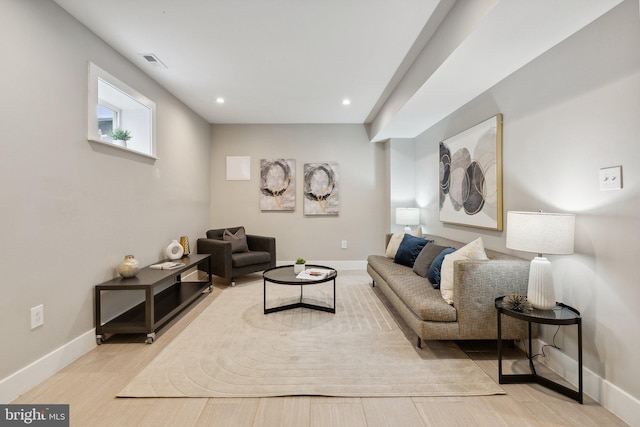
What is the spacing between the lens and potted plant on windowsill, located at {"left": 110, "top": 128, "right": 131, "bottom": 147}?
287cm

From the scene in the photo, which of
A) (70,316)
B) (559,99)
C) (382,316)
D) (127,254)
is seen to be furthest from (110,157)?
(559,99)

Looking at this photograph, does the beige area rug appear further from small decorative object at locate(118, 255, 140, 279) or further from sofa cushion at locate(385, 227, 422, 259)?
sofa cushion at locate(385, 227, 422, 259)

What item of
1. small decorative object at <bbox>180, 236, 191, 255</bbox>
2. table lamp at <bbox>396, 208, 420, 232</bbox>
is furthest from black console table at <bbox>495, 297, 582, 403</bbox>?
small decorative object at <bbox>180, 236, 191, 255</bbox>

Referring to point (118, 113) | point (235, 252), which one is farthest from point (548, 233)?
point (118, 113)

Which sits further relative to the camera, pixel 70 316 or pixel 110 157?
pixel 110 157

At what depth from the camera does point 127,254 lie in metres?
2.88

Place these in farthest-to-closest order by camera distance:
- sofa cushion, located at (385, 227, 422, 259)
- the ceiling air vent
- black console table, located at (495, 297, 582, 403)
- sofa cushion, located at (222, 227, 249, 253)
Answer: sofa cushion, located at (222, 227, 249, 253) < sofa cushion, located at (385, 227, 422, 259) < the ceiling air vent < black console table, located at (495, 297, 582, 403)

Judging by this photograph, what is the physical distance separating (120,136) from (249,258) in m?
2.17

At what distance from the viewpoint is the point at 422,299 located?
2316 mm

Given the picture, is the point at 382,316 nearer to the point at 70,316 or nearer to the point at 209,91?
the point at 70,316

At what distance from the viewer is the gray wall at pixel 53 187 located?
1.79 metres

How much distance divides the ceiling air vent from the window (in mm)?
328

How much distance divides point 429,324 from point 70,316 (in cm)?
271

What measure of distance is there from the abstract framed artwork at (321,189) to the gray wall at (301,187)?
3.8 inches
